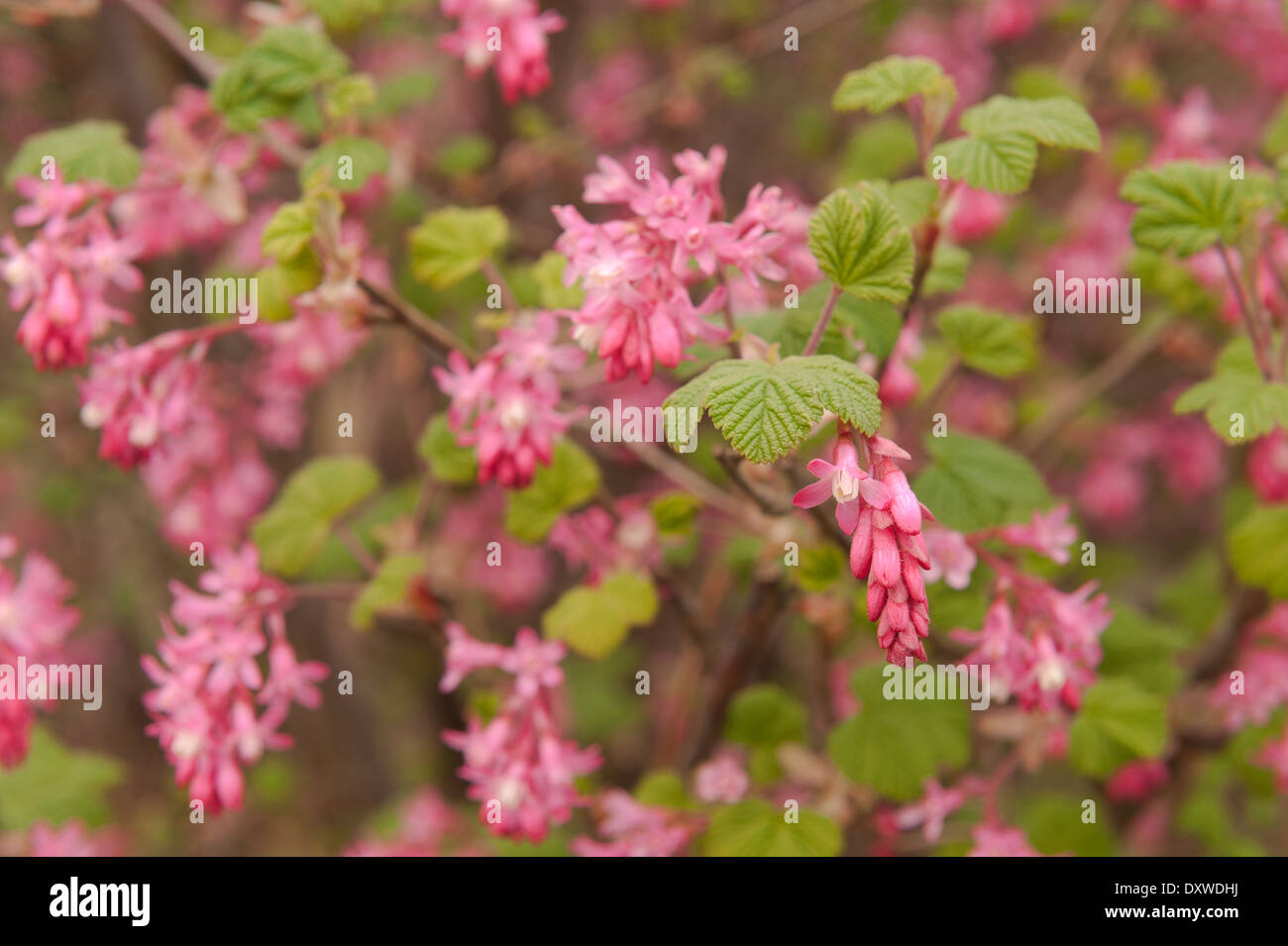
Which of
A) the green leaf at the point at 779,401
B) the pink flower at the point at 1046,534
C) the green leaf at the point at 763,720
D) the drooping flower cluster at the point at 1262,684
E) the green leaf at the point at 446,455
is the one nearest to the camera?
the green leaf at the point at 779,401

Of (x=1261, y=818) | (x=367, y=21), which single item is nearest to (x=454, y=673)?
(x=367, y=21)

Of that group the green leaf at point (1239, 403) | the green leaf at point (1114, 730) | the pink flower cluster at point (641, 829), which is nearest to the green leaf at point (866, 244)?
the green leaf at point (1239, 403)

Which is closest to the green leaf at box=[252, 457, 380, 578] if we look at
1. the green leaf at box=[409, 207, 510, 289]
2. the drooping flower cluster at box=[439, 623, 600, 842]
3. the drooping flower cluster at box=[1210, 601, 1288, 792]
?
the drooping flower cluster at box=[439, 623, 600, 842]

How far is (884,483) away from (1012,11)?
2637mm

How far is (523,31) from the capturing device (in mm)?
1910

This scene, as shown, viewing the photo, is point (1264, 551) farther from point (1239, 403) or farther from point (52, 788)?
point (52, 788)

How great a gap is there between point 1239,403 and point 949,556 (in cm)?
49

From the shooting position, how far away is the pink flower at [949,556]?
164cm

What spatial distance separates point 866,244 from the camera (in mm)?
1329

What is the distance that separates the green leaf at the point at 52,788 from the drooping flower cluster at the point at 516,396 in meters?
1.70

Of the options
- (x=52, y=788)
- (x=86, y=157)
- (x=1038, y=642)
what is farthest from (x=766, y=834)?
(x=52, y=788)

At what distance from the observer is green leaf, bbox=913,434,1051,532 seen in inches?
61.7

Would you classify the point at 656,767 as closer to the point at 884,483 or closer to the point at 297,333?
the point at 297,333

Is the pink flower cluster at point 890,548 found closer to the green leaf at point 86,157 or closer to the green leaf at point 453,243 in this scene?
the green leaf at point 453,243
